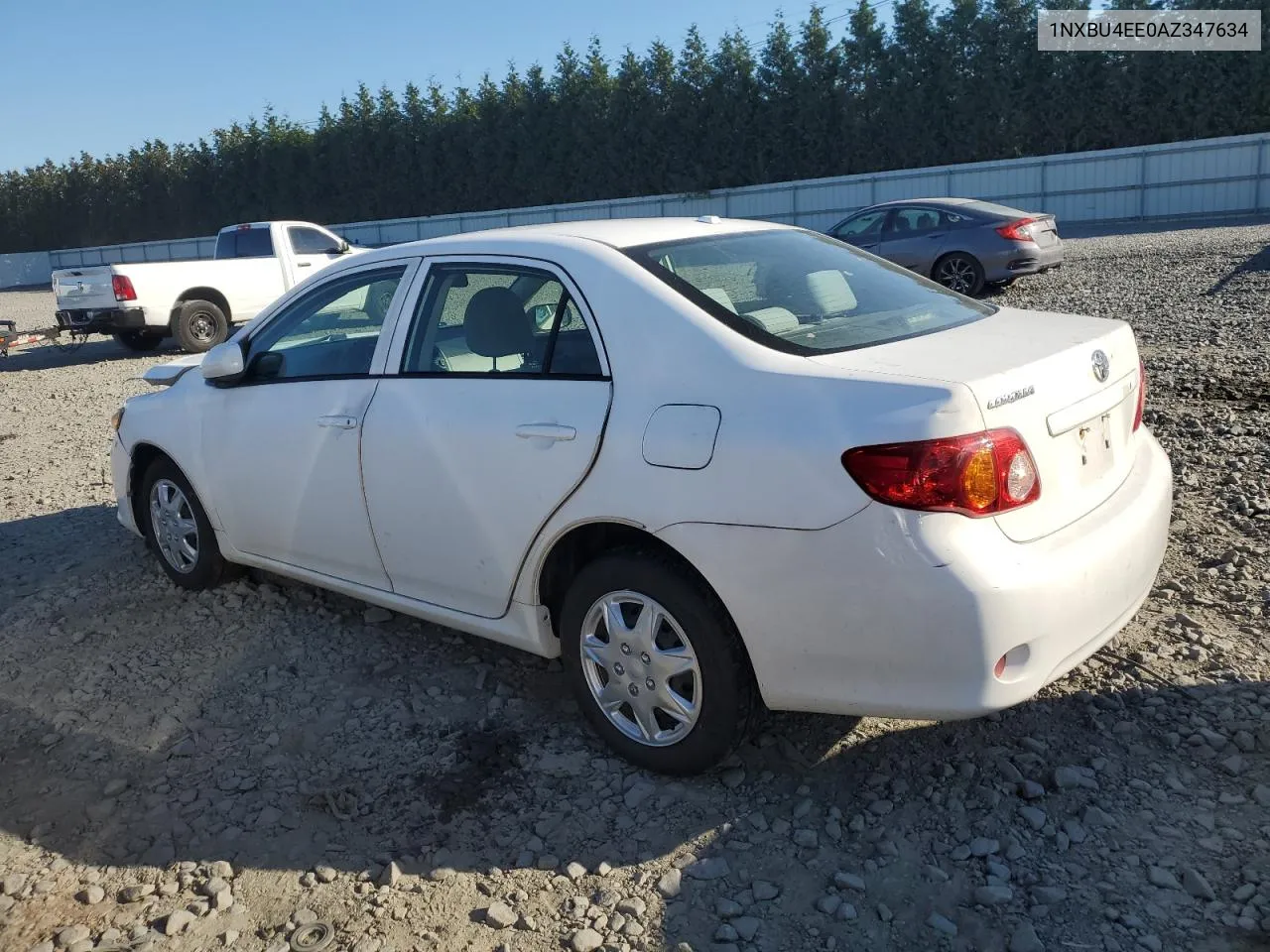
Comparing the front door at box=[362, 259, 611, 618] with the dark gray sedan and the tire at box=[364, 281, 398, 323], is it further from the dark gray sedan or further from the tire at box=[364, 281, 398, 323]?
the dark gray sedan

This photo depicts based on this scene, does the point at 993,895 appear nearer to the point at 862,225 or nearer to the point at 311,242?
the point at 862,225

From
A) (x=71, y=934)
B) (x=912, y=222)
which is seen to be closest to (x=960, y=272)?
(x=912, y=222)

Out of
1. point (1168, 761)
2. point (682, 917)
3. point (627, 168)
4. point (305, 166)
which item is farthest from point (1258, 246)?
point (305, 166)

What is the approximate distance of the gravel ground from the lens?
2766 millimetres

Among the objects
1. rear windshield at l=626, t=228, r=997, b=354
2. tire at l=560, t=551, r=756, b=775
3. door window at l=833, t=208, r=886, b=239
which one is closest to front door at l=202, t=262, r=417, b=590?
tire at l=560, t=551, r=756, b=775

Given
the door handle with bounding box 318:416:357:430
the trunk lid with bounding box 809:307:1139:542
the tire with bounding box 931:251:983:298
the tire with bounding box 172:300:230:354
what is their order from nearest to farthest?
the trunk lid with bounding box 809:307:1139:542, the door handle with bounding box 318:416:357:430, the tire with bounding box 931:251:983:298, the tire with bounding box 172:300:230:354

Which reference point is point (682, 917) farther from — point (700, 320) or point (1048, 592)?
point (700, 320)

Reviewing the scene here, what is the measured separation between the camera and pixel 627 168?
1581 inches

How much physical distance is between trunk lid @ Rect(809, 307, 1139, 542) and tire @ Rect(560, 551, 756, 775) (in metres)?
0.78

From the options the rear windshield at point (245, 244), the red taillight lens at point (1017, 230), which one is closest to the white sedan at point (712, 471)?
the red taillight lens at point (1017, 230)

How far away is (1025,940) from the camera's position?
2.58 m

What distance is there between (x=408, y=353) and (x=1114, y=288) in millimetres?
11763

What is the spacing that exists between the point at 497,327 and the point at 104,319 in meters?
12.8

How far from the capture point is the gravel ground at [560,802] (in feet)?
9.07
